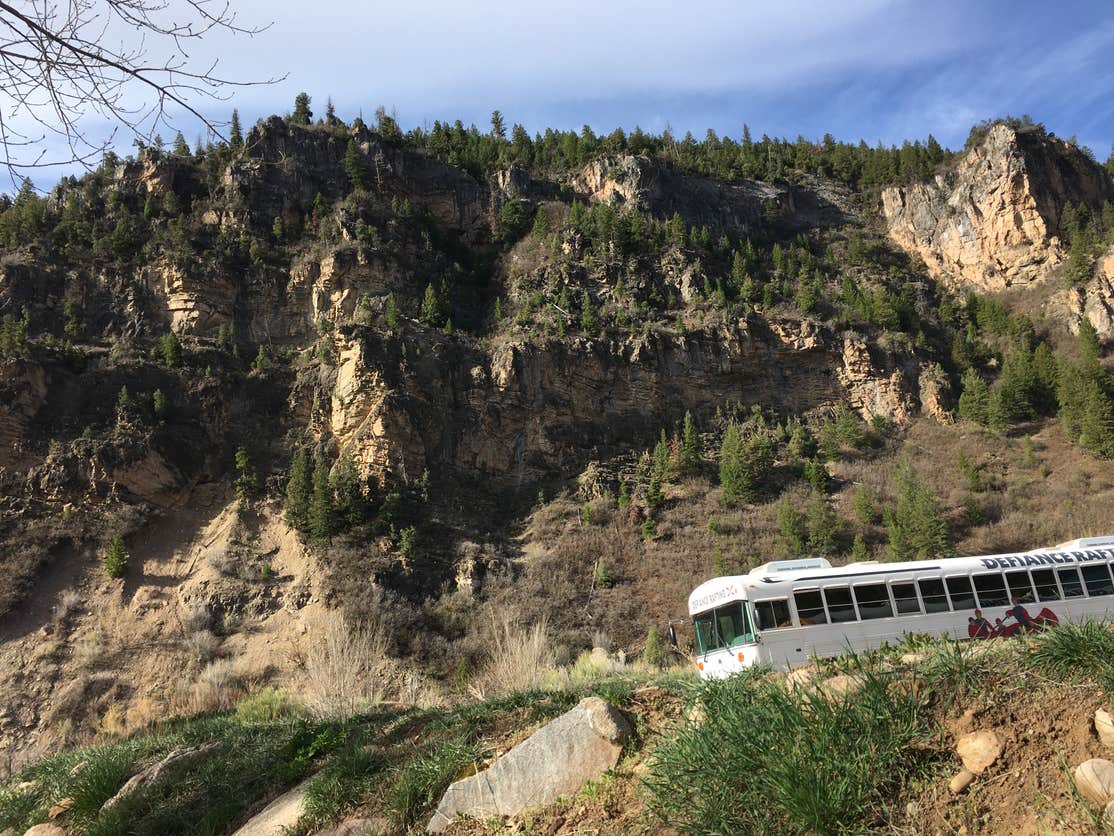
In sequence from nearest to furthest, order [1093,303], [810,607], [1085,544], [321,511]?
A: 1. [810,607]
2. [1085,544]
3. [321,511]
4. [1093,303]

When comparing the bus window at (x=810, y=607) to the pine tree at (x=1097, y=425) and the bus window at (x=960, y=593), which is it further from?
the pine tree at (x=1097, y=425)

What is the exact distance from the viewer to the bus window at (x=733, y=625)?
14.1 metres

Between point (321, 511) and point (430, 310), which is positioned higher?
point (430, 310)

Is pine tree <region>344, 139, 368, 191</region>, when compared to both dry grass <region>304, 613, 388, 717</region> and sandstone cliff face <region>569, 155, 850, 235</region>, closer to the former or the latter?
sandstone cliff face <region>569, 155, 850, 235</region>

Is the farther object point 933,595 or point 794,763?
point 933,595

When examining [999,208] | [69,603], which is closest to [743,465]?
[69,603]

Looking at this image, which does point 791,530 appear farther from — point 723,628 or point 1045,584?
point 723,628

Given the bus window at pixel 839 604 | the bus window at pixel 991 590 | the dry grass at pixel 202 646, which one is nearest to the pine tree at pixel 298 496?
the dry grass at pixel 202 646

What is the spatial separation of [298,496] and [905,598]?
28.3 meters

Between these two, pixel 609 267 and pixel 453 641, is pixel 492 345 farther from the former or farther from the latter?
pixel 453 641

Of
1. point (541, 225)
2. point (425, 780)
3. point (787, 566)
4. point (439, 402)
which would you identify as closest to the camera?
point (425, 780)

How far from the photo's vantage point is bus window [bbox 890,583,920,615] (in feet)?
47.8

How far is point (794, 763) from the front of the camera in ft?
12.1

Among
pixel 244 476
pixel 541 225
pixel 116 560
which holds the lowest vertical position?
pixel 116 560
